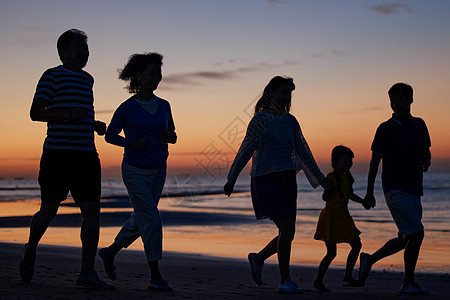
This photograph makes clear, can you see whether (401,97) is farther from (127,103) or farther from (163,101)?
(127,103)

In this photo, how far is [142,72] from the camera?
5301mm

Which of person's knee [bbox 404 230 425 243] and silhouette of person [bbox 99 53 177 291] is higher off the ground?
silhouette of person [bbox 99 53 177 291]

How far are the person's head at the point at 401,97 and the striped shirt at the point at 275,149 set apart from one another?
3.09 ft

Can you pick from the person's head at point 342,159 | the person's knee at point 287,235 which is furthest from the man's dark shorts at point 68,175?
the person's head at point 342,159

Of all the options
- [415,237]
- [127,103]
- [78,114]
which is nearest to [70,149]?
[78,114]

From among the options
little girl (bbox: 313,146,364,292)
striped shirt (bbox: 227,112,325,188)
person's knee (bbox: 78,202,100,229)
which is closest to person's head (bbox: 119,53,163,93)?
striped shirt (bbox: 227,112,325,188)

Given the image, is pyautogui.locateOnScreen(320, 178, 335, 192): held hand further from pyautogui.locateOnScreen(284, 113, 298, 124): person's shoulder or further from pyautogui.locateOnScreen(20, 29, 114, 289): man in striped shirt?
pyautogui.locateOnScreen(20, 29, 114, 289): man in striped shirt

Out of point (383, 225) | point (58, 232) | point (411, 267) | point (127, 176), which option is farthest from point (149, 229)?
point (383, 225)

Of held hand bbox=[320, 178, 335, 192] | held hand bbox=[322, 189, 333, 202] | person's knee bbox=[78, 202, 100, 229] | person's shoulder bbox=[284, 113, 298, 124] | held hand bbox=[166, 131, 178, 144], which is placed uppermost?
person's shoulder bbox=[284, 113, 298, 124]

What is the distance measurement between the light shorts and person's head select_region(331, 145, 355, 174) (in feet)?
1.85

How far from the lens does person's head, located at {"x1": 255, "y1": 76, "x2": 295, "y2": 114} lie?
539cm

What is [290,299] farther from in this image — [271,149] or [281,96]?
[281,96]

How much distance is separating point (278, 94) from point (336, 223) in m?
1.36

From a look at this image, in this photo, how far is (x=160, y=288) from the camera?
4.81 m
